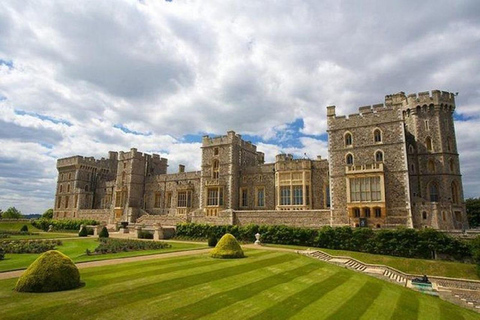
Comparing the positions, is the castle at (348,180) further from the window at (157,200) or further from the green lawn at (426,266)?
the green lawn at (426,266)

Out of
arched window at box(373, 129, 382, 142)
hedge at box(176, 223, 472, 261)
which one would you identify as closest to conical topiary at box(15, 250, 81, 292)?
hedge at box(176, 223, 472, 261)

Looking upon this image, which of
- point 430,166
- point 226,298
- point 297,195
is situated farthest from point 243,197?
point 226,298

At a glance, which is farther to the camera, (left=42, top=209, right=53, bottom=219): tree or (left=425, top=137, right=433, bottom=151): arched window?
(left=42, top=209, right=53, bottom=219): tree

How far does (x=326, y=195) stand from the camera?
3791cm

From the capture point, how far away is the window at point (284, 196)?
131 feet

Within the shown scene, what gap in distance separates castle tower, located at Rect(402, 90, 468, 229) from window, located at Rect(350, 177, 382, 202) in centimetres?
520

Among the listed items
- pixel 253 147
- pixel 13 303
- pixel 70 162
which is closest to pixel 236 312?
pixel 13 303

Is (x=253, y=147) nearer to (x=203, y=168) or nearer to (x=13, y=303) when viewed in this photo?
(x=203, y=168)

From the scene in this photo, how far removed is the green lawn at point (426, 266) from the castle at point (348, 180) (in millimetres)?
4332

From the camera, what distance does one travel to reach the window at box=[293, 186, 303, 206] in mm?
38969

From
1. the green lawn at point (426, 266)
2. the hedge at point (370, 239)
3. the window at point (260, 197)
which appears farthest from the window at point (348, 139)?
the window at point (260, 197)

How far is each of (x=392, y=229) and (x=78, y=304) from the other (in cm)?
2622

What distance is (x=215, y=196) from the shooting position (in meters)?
43.9

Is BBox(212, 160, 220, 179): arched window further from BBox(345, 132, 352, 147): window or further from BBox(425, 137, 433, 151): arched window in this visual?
BBox(425, 137, 433, 151): arched window
